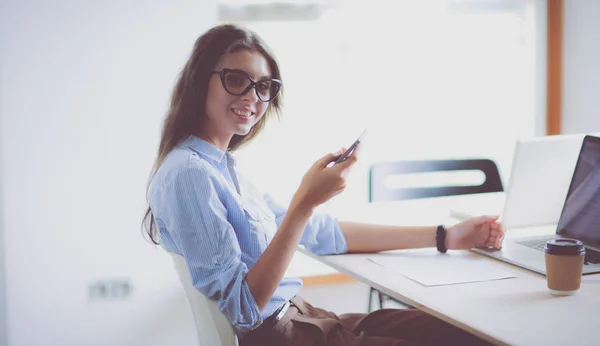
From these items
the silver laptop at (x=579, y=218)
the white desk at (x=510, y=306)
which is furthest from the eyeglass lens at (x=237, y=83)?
the silver laptop at (x=579, y=218)

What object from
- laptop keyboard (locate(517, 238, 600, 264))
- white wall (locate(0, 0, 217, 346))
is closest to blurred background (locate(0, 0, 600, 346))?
white wall (locate(0, 0, 217, 346))

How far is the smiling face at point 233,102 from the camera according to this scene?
1.57 meters

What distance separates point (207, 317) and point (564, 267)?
74 cm

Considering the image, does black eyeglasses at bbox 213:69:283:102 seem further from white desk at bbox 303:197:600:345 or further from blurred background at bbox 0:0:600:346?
blurred background at bbox 0:0:600:346

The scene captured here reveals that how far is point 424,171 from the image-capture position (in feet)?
9.53

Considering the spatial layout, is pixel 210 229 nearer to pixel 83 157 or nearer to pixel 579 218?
pixel 579 218

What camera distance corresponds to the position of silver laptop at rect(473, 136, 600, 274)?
1.74m

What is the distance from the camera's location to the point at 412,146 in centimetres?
348

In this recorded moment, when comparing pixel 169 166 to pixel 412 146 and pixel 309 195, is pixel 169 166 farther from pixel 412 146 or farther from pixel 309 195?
pixel 412 146

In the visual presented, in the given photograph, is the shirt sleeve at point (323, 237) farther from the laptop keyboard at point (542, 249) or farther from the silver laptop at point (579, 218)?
the laptop keyboard at point (542, 249)

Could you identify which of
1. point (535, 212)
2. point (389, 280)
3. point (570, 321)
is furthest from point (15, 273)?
point (570, 321)

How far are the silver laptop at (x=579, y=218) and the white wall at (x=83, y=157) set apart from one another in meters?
1.66

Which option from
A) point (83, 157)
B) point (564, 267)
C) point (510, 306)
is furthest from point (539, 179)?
point (83, 157)

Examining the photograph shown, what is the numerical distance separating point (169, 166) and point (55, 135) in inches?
61.5
